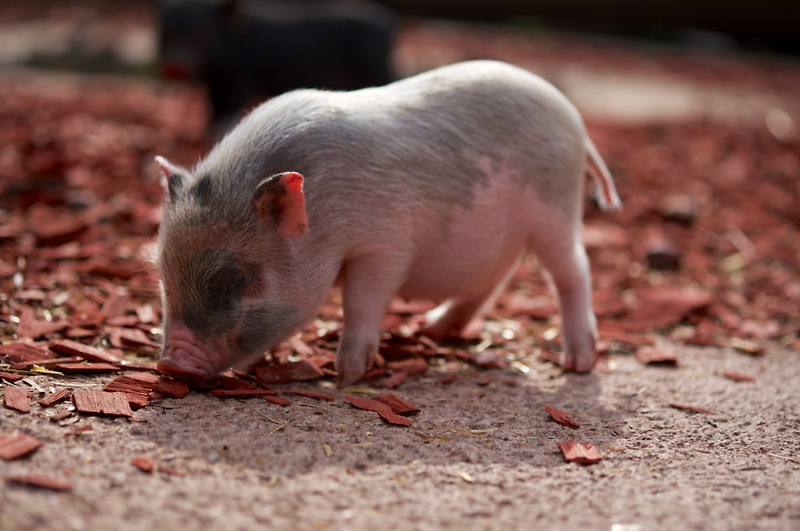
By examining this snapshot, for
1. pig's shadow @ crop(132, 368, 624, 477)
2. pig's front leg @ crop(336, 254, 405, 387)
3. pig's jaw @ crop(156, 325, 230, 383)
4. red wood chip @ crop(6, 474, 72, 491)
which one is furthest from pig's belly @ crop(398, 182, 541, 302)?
red wood chip @ crop(6, 474, 72, 491)

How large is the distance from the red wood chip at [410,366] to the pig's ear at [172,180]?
3.84 ft

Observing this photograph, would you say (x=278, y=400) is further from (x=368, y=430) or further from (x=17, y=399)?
(x=17, y=399)

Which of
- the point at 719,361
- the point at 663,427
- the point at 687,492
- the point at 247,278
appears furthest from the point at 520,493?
the point at 719,361

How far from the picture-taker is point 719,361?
416 centimetres

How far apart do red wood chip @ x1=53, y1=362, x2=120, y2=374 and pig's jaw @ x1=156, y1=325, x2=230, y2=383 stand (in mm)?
281

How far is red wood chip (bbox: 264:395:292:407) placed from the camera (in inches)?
122

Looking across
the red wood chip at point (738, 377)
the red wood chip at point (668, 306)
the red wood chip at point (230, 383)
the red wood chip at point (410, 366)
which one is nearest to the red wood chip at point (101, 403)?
the red wood chip at point (230, 383)

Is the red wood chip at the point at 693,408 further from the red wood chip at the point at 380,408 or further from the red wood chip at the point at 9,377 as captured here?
the red wood chip at the point at 9,377

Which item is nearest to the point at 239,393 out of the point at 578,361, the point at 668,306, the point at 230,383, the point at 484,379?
the point at 230,383

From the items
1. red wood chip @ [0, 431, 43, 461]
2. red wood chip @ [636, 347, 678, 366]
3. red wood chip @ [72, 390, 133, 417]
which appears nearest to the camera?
red wood chip @ [0, 431, 43, 461]

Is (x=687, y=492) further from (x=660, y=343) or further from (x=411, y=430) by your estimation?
(x=660, y=343)

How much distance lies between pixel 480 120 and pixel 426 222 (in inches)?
21.2

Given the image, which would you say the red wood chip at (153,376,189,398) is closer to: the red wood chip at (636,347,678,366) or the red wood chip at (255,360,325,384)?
the red wood chip at (255,360,325,384)

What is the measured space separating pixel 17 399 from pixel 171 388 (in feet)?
1.69
